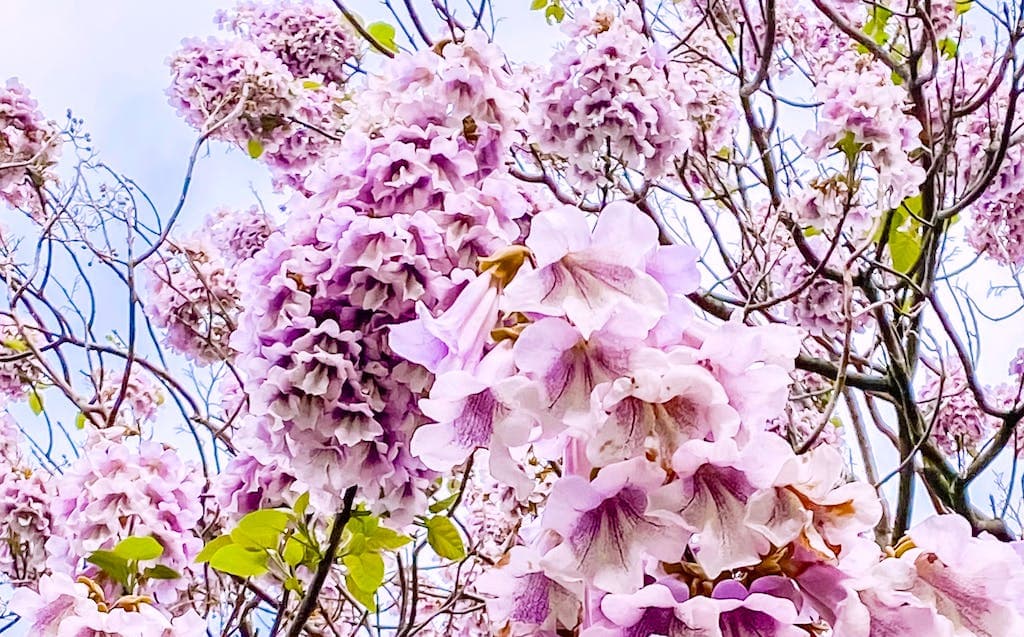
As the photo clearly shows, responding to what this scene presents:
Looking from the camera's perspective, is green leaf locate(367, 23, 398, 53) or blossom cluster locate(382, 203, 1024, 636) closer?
blossom cluster locate(382, 203, 1024, 636)

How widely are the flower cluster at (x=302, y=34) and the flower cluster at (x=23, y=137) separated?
0.49 m

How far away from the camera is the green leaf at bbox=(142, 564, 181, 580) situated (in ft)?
2.73

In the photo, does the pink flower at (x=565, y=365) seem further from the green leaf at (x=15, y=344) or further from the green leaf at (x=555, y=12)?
the green leaf at (x=555, y=12)

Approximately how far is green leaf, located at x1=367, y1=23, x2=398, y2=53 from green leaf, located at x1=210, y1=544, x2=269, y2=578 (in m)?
1.23

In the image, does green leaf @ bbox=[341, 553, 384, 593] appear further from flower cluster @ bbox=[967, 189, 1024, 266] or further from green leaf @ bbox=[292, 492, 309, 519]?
flower cluster @ bbox=[967, 189, 1024, 266]

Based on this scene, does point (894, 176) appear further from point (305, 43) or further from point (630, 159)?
point (305, 43)

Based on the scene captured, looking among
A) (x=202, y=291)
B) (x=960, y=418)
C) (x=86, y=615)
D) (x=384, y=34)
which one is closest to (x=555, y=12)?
(x=384, y=34)

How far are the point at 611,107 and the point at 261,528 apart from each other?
30.8 inches

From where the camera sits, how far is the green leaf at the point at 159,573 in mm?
832

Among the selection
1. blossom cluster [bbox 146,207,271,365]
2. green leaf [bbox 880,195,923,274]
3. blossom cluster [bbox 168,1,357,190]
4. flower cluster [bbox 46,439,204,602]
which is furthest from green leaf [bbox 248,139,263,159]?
green leaf [bbox 880,195,923,274]

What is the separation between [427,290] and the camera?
65cm

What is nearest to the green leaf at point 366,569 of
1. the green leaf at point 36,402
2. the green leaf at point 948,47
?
the green leaf at point 36,402

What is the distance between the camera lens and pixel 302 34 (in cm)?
214

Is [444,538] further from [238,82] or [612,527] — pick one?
[238,82]
